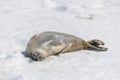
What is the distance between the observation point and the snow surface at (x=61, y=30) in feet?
14.5

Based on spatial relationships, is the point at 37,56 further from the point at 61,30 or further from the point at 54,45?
the point at 61,30

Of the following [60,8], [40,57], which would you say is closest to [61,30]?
[60,8]

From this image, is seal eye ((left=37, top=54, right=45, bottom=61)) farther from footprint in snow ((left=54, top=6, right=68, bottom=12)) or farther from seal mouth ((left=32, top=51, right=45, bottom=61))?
footprint in snow ((left=54, top=6, right=68, bottom=12))

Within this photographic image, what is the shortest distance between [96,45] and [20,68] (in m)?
1.11

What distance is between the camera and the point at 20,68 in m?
4.53

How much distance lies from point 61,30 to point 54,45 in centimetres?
103

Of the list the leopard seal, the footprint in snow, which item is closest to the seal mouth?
the leopard seal

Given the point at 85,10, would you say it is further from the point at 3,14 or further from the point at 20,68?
the point at 20,68

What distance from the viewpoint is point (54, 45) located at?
4.82 metres

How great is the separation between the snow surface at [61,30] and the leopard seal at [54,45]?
Answer: 0.22ft

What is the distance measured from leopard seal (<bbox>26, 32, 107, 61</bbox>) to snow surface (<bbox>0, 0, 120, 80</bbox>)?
67mm

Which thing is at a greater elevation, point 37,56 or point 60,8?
point 37,56

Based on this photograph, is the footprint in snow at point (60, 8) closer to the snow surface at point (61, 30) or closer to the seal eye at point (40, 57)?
the snow surface at point (61, 30)

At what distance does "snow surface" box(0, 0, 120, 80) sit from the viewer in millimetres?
4426
